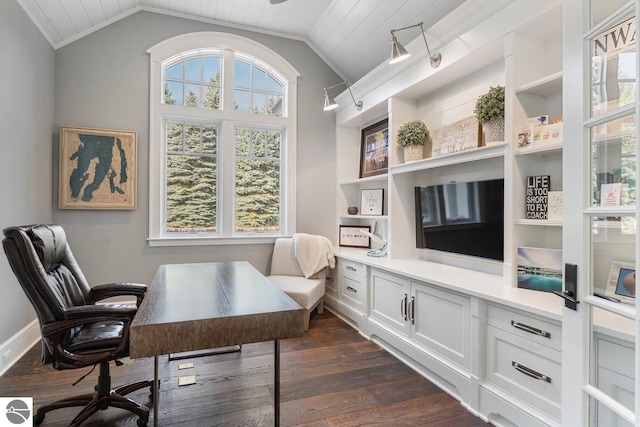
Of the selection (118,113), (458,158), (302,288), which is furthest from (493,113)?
(118,113)

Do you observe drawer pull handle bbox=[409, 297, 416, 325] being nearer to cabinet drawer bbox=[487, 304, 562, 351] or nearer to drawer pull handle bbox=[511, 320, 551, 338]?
cabinet drawer bbox=[487, 304, 562, 351]

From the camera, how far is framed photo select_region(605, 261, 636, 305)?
105 cm

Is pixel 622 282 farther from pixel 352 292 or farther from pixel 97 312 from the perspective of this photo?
pixel 352 292

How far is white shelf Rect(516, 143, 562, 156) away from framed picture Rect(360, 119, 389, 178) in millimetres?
1694

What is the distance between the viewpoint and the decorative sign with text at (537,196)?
2.06 metres

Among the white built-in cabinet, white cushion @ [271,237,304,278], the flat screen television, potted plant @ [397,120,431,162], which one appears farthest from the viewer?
white cushion @ [271,237,304,278]

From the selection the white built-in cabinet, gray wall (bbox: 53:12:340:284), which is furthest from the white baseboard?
the white built-in cabinet

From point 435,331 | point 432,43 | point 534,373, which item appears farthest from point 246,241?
point 534,373

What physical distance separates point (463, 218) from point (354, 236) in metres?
1.75

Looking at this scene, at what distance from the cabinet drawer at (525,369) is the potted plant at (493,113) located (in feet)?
4.17

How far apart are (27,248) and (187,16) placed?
3.21 m

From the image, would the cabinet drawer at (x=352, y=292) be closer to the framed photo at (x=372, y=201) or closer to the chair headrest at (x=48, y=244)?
the framed photo at (x=372, y=201)

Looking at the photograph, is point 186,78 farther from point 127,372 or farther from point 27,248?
point 127,372

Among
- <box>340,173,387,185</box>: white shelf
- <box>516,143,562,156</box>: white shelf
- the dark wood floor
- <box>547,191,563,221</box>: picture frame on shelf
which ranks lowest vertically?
the dark wood floor
